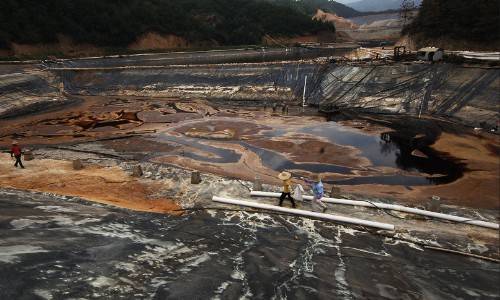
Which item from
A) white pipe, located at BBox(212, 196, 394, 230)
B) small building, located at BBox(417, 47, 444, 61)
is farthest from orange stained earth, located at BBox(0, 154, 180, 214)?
small building, located at BBox(417, 47, 444, 61)

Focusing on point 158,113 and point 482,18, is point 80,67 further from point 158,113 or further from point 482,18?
point 482,18

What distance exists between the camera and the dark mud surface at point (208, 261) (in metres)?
7.22

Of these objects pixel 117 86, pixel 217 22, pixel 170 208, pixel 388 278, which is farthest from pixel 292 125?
pixel 217 22

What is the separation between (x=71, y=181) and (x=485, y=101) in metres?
28.8

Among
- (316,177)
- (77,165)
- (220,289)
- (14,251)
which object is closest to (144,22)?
(77,165)

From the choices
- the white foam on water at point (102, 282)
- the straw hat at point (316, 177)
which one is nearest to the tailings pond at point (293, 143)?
the straw hat at point (316, 177)

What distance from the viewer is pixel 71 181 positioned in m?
17.3

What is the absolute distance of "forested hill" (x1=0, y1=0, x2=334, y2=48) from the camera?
58.6 metres

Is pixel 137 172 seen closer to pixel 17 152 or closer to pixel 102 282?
pixel 17 152

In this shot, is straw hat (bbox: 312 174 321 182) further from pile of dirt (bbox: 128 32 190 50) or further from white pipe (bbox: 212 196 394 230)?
pile of dirt (bbox: 128 32 190 50)

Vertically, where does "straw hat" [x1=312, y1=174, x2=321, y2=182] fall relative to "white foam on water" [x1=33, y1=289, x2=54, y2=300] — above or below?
below

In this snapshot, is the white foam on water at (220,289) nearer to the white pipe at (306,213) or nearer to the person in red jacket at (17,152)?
the white pipe at (306,213)

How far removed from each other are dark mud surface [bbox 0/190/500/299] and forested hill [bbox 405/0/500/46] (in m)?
42.9

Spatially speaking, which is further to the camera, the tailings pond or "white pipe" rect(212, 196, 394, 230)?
the tailings pond
